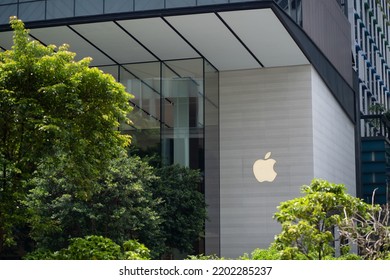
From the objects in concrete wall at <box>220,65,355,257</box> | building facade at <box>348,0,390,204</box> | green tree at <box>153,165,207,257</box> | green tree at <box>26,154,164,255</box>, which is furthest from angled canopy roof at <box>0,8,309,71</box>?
building facade at <box>348,0,390,204</box>

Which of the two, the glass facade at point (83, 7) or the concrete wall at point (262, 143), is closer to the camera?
the glass facade at point (83, 7)

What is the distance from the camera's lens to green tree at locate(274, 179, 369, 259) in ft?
66.5

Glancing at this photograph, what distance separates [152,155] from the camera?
111ft

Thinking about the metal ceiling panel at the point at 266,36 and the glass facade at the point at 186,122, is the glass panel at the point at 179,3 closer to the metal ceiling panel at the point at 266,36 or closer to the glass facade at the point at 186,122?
the metal ceiling panel at the point at 266,36

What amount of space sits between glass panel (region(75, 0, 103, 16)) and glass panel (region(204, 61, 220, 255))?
5.66m

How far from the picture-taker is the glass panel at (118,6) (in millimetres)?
29927

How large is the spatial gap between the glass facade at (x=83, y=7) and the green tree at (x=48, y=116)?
22.4ft

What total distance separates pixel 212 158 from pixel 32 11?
942 cm

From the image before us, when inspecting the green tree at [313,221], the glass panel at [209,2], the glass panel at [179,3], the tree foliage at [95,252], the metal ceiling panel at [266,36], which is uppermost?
the glass panel at [179,3]

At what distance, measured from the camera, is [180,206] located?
103 feet

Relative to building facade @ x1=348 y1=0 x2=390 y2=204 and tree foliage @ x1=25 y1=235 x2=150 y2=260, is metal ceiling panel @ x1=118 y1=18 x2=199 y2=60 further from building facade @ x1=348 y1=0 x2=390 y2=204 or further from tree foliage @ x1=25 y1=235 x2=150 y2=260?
building facade @ x1=348 y1=0 x2=390 y2=204

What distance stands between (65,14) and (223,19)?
6061 mm

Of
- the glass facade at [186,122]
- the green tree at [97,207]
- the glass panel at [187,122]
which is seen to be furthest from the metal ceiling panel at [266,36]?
the green tree at [97,207]
